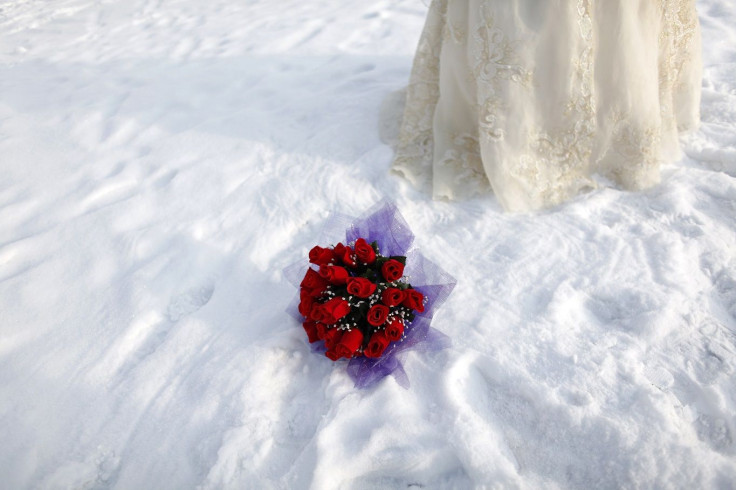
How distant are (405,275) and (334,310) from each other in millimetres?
275

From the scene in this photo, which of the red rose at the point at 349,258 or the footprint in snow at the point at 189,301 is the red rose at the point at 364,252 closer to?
the red rose at the point at 349,258

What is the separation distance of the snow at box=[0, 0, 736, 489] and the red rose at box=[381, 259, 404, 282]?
22cm

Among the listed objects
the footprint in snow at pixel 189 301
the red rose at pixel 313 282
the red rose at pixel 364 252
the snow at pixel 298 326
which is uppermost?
the red rose at pixel 364 252

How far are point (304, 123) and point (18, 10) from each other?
324cm

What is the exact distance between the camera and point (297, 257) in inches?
59.6

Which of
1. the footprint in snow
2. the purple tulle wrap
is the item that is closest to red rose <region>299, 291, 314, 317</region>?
the purple tulle wrap

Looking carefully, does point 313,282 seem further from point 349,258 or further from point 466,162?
point 466,162

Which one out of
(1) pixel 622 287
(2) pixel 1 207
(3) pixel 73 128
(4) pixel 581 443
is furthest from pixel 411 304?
(3) pixel 73 128

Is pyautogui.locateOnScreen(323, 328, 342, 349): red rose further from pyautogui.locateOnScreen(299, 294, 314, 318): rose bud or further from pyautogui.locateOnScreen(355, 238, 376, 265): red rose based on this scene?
pyautogui.locateOnScreen(355, 238, 376, 265): red rose

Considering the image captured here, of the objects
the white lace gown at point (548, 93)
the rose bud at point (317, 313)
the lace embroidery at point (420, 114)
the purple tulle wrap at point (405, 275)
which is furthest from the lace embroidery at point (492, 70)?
the rose bud at point (317, 313)

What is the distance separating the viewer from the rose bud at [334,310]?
3.56ft

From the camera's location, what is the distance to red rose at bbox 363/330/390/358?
1102 millimetres

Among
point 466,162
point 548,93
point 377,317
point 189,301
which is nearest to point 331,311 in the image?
point 377,317

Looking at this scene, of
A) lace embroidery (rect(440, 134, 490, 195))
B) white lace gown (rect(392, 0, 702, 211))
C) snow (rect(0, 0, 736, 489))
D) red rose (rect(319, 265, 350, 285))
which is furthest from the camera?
lace embroidery (rect(440, 134, 490, 195))
